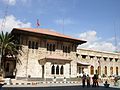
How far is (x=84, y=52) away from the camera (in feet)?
144

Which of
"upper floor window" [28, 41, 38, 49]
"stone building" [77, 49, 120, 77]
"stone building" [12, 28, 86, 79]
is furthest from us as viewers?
"stone building" [77, 49, 120, 77]

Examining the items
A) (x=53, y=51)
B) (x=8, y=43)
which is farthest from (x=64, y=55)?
(x=8, y=43)

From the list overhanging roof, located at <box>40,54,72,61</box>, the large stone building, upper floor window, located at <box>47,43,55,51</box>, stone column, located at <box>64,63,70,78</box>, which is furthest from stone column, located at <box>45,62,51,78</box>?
stone column, located at <box>64,63,70,78</box>

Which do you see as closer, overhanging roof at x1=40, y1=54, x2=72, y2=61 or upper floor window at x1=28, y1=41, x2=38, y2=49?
overhanging roof at x1=40, y1=54, x2=72, y2=61

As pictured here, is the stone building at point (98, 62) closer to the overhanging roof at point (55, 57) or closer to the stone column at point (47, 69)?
the overhanging roof at point (55, 57)

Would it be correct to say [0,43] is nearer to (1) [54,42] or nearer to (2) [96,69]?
(1) [54,42]

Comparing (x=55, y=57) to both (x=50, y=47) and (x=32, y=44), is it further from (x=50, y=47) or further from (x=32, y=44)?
(x=32, y=44)

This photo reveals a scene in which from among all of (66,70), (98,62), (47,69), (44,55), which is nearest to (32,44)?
(44,55)

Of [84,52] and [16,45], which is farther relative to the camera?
[84,52]

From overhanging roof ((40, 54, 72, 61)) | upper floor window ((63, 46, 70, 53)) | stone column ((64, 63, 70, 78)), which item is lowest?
stone column ((64, 63, 70, 78))

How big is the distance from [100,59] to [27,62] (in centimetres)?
2130

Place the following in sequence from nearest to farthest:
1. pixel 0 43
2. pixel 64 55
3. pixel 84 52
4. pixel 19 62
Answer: pixel 0 43
pixel 19 62
pixel 64 55
pixel 84 52

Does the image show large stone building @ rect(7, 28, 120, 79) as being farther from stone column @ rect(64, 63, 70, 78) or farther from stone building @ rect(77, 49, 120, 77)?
stone building @ rect(77, 49, 120, 77)

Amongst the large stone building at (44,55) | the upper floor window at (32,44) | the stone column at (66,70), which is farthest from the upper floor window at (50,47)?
the stone column at (66,70)
